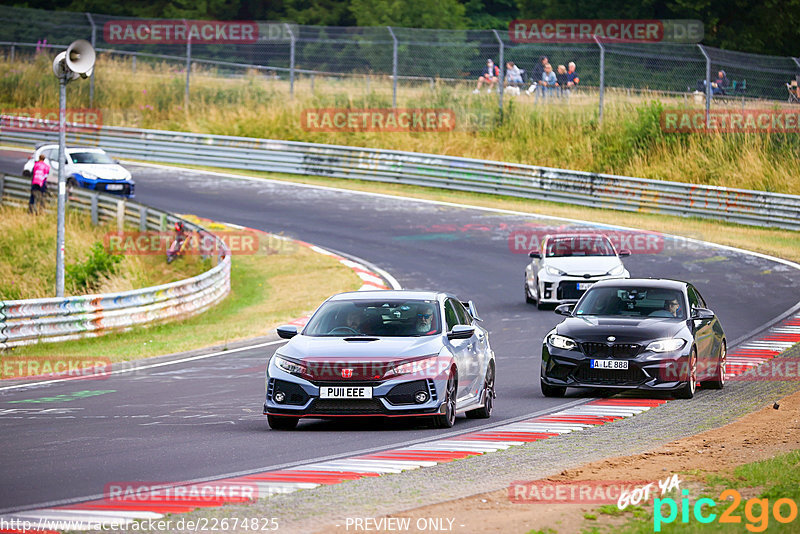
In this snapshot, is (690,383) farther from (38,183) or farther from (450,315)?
(38,183)

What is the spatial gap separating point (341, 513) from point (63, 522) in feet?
5.68

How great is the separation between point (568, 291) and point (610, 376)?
926cm

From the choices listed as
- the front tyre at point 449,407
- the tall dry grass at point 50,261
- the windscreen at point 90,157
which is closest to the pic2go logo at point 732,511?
the front tyre at point 449,407

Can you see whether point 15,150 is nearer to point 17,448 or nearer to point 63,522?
point 17,448

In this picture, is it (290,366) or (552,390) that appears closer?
(290,366)

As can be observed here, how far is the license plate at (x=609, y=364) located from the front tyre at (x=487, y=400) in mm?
1600

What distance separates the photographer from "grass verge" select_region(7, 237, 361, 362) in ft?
66.6

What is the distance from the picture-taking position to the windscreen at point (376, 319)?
497 inches

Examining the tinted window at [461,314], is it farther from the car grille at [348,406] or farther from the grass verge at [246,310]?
the grass verge at [246,310]

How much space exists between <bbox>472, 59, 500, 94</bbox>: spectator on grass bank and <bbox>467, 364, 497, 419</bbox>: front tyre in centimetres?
2921

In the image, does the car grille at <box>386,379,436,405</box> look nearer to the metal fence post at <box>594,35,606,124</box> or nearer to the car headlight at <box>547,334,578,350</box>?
the car headlight at <box>547,334,578,350</box>

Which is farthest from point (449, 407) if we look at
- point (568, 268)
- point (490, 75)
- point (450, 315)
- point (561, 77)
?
point (490, 75)

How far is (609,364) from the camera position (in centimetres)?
1457

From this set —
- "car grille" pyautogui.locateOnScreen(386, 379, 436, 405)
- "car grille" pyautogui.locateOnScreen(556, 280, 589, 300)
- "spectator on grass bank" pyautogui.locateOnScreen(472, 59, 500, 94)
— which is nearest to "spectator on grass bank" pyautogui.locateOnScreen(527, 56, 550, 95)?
"spectator on grass bank" pyautogui.locateOnScreen(472, 59, 500, 94)
